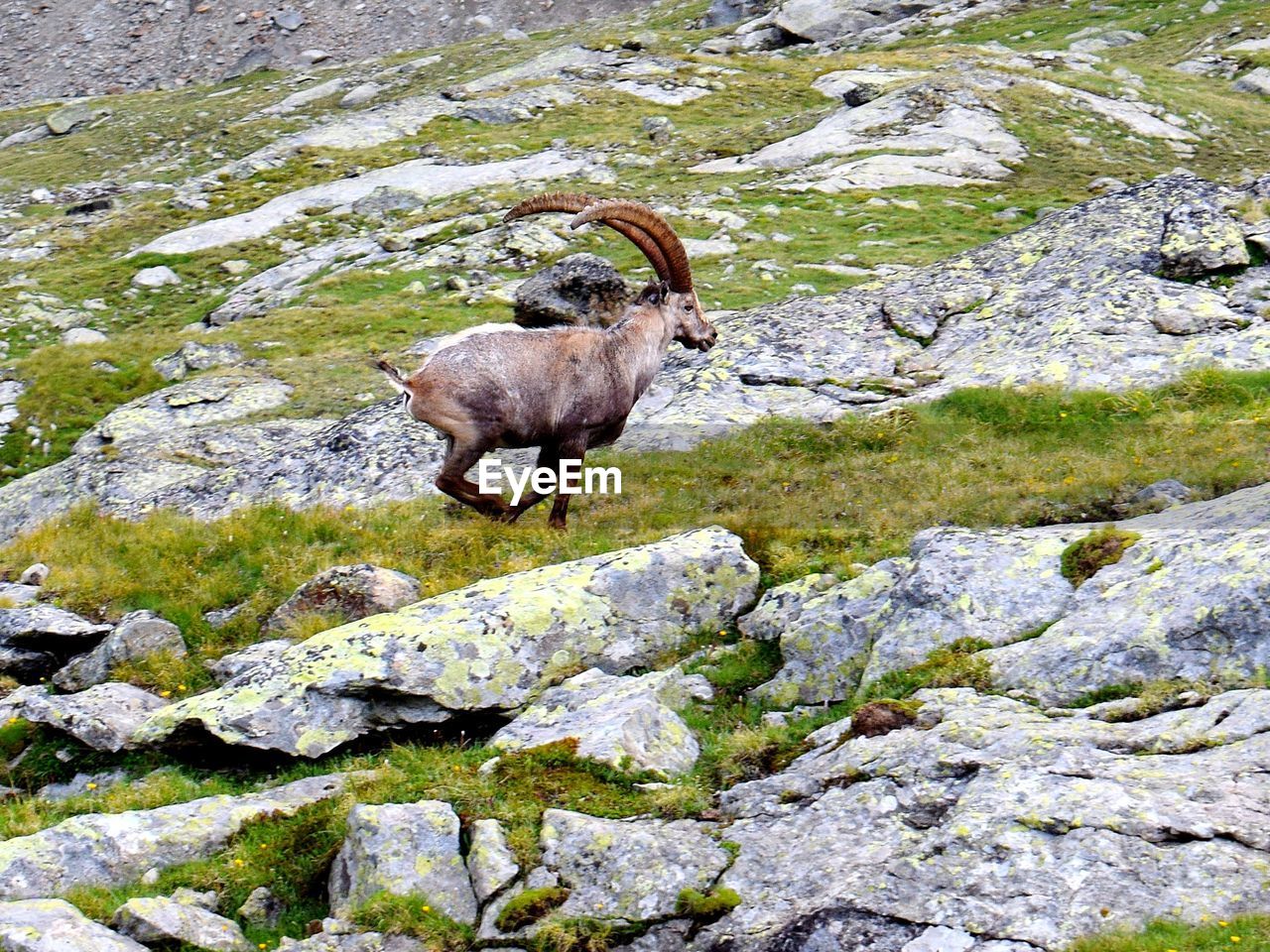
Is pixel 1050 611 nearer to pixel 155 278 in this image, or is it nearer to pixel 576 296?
pixel 576 296

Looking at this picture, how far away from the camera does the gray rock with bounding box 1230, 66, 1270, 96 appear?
159ft

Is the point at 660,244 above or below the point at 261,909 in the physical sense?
above

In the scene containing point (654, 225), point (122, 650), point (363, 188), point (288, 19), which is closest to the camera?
point (122, 650)

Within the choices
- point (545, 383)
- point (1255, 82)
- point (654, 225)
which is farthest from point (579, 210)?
point (1255, 82)

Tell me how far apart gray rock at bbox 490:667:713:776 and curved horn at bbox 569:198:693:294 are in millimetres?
6581

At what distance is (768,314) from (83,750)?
15.0 m

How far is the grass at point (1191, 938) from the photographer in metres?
7.03

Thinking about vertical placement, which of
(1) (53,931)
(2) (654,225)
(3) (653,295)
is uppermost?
(2) (654,225)

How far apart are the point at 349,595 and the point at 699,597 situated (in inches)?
155

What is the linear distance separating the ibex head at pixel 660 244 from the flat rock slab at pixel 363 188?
24468 millimetres

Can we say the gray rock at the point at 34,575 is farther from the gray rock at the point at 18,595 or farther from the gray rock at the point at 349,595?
the gray rock at the point at 349,595

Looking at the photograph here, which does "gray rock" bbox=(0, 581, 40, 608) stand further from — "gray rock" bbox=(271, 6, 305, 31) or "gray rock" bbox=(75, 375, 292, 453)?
"gray rock" bbox=(271, 6, 305, 31)

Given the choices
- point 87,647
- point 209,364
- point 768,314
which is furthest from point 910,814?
point 209,364

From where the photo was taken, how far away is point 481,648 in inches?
483
